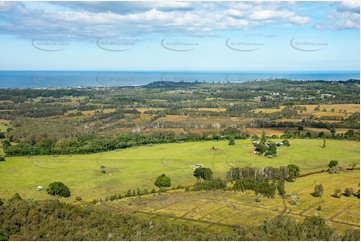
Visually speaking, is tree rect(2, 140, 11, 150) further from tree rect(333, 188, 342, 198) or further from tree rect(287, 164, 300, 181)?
tree rect(333, 188, 342, 198)

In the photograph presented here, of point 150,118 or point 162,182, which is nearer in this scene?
point 162,182

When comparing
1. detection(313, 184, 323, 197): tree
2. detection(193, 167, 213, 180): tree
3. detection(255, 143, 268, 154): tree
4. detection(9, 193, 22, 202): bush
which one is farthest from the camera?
detection(255, 143, 268, 154): tree

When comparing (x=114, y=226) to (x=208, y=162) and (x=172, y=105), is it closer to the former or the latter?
(x=208, y=162)

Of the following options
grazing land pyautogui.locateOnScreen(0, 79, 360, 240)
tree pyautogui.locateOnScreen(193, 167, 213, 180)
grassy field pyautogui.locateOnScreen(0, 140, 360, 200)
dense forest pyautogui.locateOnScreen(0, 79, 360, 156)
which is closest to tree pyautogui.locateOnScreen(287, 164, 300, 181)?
grazing land pyautogui.locateOnScreen(0, 79, 360, 240)

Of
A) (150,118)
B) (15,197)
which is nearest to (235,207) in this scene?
(15,197)

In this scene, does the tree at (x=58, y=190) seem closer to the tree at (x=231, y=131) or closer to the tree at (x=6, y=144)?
the tree at (x=6, y=144)

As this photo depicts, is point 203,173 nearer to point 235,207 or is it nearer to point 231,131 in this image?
point 235,207

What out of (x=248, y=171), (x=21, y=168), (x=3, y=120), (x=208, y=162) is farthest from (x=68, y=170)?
(x=3, y=120)
